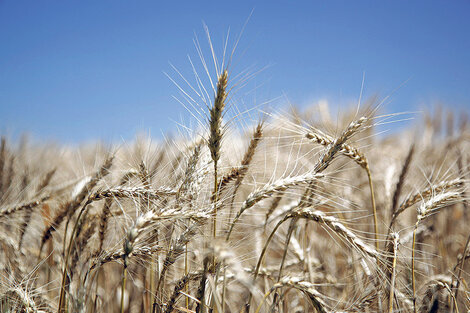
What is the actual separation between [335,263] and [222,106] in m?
2.21

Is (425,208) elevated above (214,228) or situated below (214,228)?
above

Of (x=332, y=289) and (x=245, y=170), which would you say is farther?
(x=332, y=289)

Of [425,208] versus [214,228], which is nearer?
[214,228]

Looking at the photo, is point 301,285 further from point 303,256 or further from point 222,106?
point 222,106

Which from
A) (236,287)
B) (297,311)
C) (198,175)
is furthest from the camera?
(236,287)

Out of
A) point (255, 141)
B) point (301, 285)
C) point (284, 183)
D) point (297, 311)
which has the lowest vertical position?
point (297, 311)

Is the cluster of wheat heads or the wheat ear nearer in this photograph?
the cluster of wheat heads

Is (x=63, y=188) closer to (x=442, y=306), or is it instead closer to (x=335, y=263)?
(x=335, y=263)

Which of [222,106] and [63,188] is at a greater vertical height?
[222,106]

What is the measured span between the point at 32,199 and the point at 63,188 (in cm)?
50

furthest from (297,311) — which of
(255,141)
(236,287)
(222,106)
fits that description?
(222,106)

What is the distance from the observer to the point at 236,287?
2.96 meters

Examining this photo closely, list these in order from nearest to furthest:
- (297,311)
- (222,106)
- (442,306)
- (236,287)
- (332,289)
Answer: (222,106) → (442,306) → (297,311) → (332,289) → (236,287)

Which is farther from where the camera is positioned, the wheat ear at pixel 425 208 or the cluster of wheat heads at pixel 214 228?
the wheat ear at pixel 425 208
